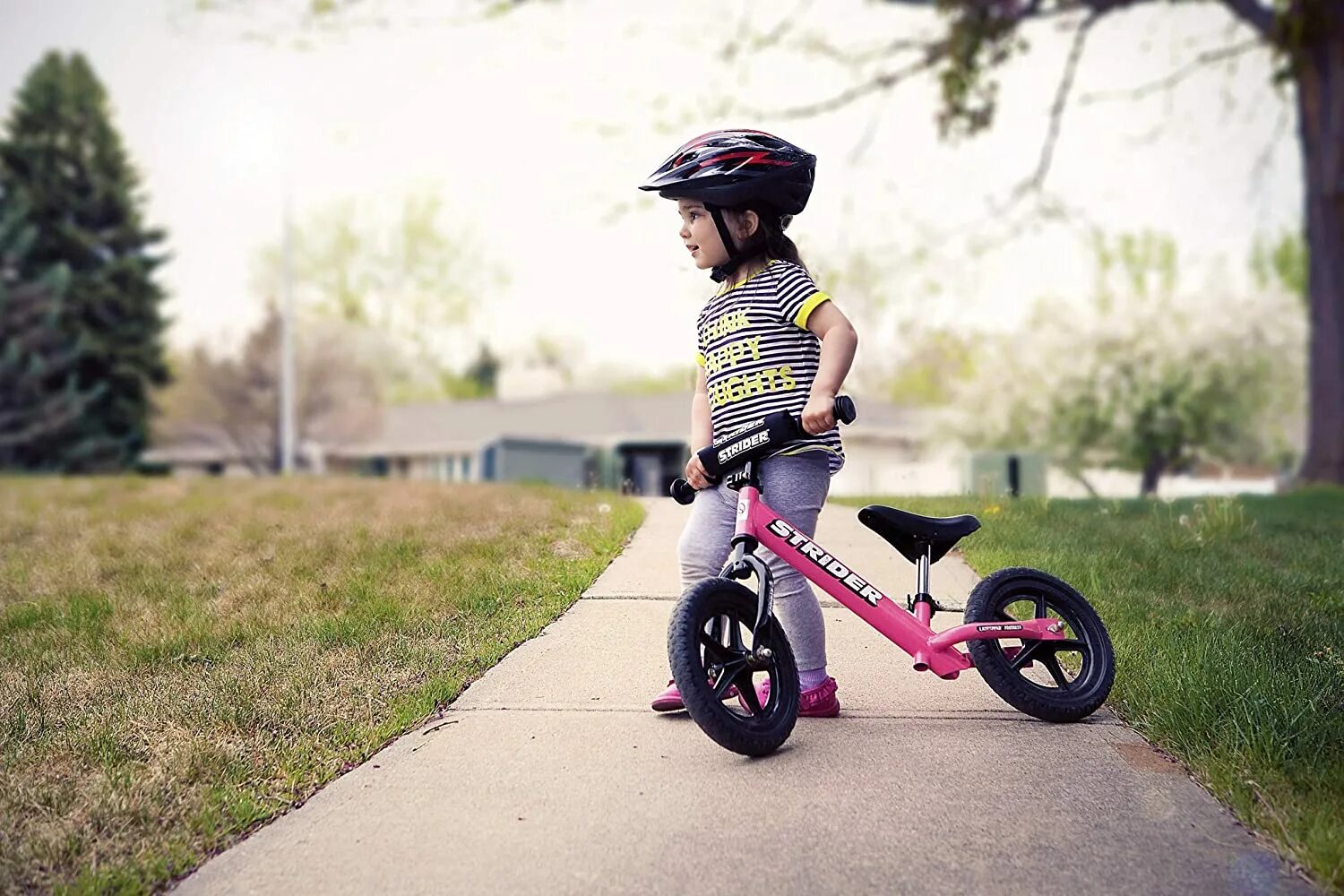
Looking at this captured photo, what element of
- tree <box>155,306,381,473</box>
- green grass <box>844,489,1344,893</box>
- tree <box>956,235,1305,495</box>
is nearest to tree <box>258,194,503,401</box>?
tree <box>155,306,381,473</box>

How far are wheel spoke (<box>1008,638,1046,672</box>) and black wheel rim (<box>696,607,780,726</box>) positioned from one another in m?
0.89

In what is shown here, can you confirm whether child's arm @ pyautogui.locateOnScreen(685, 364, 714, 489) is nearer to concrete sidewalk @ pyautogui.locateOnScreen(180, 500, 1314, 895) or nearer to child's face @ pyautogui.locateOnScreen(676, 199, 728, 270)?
child's face @ pyautogui.locateOnScreen(676, 199, 728, 270)

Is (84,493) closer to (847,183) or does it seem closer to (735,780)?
(847,183)

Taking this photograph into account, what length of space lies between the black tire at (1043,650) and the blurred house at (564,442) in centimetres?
1660

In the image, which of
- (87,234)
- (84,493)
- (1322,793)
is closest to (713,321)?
(1322,793)

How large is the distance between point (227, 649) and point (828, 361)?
2779mm

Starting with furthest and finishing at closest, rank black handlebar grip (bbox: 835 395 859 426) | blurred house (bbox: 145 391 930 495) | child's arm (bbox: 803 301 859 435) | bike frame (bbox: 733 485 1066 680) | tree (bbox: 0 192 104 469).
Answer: tree (bbox: 0 192 104 469), blurred house (bbox: 145 391 930 495), bike frame (bbox: 733 485 1066 680), child's arm (bbox: 803 301 859 435), black handlebar grip (bbox: 835 395 859 426)

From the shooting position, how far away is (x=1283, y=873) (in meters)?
2.77

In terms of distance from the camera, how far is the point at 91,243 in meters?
32.9

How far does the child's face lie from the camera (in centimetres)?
381

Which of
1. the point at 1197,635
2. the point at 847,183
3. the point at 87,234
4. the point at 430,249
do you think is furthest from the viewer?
the point at 430,249

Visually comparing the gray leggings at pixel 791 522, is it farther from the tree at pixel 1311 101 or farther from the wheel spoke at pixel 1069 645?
the tree at pixel 1311 101

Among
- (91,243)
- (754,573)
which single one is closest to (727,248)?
(754,573)

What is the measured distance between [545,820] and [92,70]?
36.8 meters
